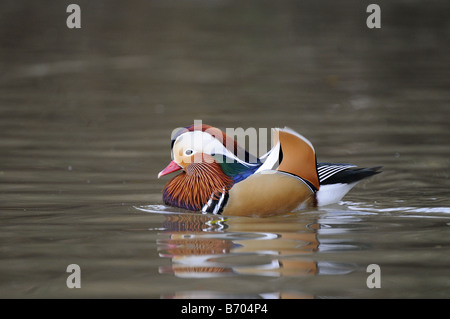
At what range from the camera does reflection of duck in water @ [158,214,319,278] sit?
512 cm

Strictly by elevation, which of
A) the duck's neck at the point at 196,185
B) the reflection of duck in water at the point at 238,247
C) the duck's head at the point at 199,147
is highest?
the duck's head at the point at 199,147

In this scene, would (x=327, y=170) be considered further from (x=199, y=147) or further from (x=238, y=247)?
(x=238, y=247)

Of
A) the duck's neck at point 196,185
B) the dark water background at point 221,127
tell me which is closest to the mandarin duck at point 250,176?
the duck's neck at point 196,185

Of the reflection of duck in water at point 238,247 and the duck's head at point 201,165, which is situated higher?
the duck's head at point 201,165

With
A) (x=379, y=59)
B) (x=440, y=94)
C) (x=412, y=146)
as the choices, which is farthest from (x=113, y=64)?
(x=412, y=146)

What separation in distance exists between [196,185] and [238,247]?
1412 millimetres

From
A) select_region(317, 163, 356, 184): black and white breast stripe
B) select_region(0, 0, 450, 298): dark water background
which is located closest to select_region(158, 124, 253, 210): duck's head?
select_region(0, 0, 450, 298): dark water background

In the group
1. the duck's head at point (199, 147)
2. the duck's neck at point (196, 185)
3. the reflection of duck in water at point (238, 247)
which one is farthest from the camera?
the duck's head at point (199, 147)

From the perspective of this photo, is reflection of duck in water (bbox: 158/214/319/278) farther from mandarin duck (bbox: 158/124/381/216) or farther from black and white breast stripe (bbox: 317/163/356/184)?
black and white breast stripe (bbox: 317/163/356/184)

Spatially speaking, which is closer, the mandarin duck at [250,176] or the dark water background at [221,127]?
the dark water background at [221,127]

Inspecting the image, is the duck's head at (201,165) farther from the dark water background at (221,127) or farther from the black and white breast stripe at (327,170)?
the black and white breast stripe at (327,170)

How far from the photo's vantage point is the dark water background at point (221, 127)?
5.14 meters

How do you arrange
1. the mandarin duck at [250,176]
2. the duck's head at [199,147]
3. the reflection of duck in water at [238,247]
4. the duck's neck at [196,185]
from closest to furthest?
the reflection of duck in water at [238,247], the mandarin duck at [250,176], the duck's neck at [196,185], the duck's head at [199,147]

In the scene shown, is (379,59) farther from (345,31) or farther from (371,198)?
(371,198)
